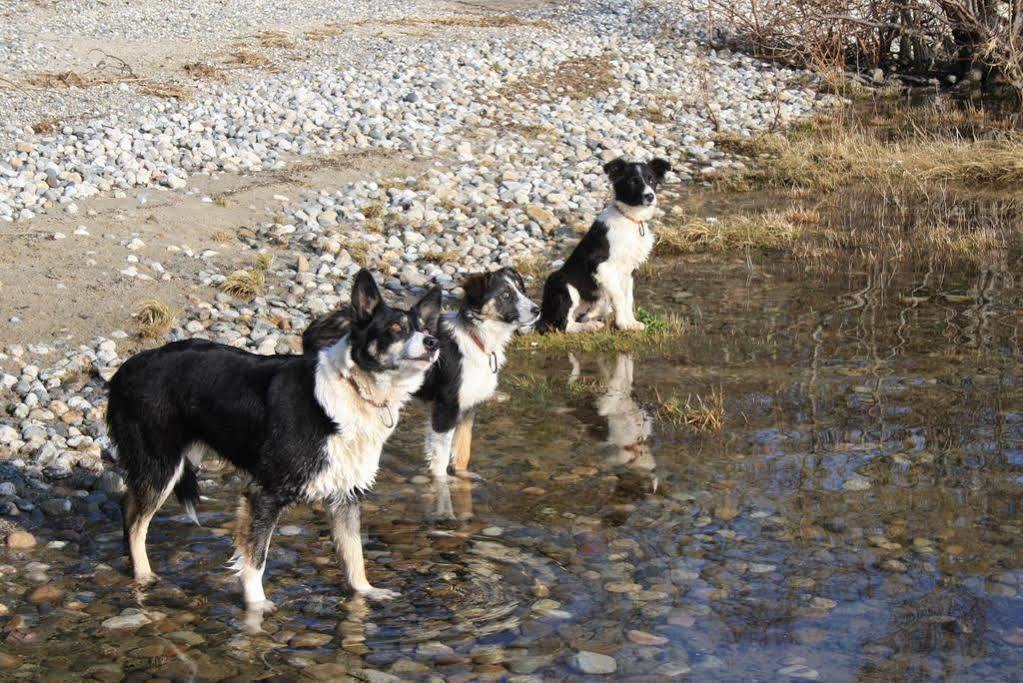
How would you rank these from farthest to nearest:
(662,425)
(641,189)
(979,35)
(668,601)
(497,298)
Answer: (979,35) < (641,189) < (662,425) < (497,298) < (668,601)

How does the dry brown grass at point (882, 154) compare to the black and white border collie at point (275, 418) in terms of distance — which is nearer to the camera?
the black and white border collie at point (275, 418)

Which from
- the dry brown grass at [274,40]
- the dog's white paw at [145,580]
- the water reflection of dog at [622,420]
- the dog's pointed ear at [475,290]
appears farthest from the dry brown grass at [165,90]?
the dog's white paw at [145,580]

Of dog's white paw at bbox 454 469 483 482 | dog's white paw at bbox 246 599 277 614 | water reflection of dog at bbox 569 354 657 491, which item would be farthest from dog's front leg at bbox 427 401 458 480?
dog's white paw at bbox 246 599 277 614

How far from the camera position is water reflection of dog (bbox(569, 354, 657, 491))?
25.9ft

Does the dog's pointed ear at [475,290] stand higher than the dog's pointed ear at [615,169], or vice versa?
the dog's pointed ear at [615,169]

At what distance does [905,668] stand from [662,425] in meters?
3.46

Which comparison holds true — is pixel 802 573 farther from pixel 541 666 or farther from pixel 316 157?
pixel 316 157

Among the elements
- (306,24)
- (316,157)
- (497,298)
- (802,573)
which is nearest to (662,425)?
(497,298)

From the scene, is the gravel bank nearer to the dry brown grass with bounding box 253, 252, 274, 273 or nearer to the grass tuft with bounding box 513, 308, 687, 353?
the dry brown grass with bounding box 253, 252, 274, 273

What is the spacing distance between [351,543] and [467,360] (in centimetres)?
190

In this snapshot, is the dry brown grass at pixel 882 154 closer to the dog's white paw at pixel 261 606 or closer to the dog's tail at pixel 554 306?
the dog's tail at pixel 554 306

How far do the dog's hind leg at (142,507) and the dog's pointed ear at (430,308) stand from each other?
56.3 inches

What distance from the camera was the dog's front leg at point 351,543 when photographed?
19.4 ft

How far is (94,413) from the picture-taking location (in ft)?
26.5
